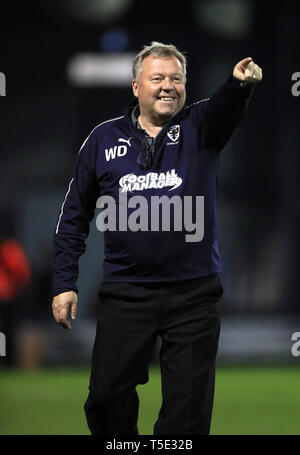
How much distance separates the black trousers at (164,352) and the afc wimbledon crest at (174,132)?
665mm

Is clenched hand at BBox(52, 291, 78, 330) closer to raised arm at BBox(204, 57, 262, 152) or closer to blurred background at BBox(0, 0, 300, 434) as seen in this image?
raised arm at BBox(204, 57, 262, 152)

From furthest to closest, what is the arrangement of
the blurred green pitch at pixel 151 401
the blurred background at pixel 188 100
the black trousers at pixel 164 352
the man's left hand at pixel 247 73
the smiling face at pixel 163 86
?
the blurred background at pixel 188 100
the blurred green pitch at pixel 151 401
the smiling face at pixel 163 86
the black trousers at pixel 164 352
the man's left hand at pixel 247 73

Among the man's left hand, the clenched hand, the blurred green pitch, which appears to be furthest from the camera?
the blurred green pitch

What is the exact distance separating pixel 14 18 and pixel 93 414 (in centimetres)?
1065

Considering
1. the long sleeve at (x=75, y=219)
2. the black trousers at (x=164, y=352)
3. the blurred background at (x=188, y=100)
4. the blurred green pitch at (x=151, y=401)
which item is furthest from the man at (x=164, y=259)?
the blurred background at (x=188, y=100)

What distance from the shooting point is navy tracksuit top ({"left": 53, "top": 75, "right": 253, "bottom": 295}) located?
4.86 meters

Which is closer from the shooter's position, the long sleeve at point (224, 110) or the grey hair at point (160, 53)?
the long sleeve at point (224, 110)

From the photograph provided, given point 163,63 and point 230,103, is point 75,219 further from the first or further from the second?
point 230,103

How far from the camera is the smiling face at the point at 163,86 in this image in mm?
4926

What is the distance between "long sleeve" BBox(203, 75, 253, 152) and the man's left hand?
1.1 inches

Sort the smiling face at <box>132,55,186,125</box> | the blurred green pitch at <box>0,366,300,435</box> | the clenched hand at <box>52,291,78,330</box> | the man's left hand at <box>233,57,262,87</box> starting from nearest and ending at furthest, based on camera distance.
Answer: the man's left hand at <box>233,57,262,87</box> → the smiling face at <box>132,55,186,125</box> → the clenched hand at <box>52,291,78,330</box> → the blurred green pitch at <box>0,366,300,435</box>

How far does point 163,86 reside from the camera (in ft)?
16.1

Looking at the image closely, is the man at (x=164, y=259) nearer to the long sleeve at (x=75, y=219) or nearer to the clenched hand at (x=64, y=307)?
the clenched hand at (x=64, y=307)

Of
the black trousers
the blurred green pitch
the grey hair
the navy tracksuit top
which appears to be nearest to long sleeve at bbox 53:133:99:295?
the navy tracksuit top
